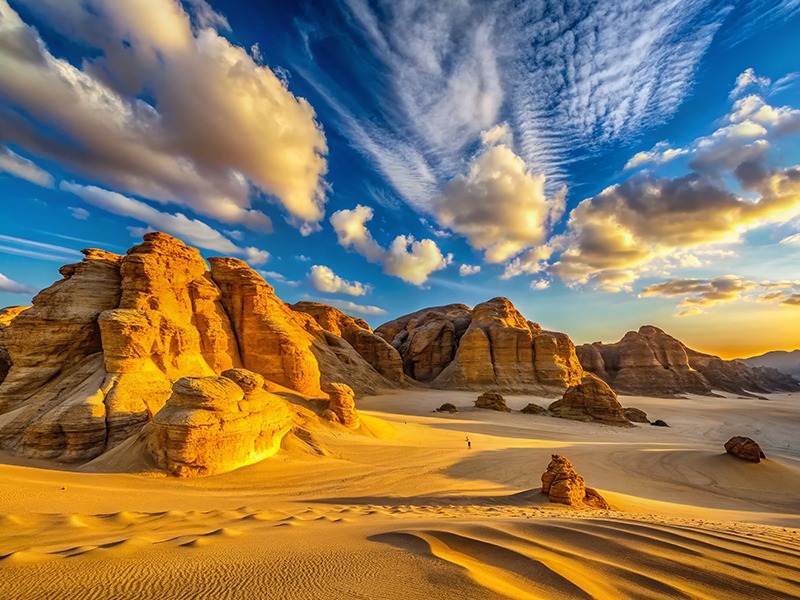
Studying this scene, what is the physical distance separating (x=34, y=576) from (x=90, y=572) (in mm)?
337

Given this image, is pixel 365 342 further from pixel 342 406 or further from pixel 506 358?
pixel 342 406

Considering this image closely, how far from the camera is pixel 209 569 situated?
258 centimetres

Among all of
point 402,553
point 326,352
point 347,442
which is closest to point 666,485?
point 347,442

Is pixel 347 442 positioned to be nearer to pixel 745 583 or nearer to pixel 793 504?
pixel 745 583

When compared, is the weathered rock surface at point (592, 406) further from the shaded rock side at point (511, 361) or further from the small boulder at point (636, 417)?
the shaded rock side at point (511, 361)

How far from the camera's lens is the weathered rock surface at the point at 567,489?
7.75 metres

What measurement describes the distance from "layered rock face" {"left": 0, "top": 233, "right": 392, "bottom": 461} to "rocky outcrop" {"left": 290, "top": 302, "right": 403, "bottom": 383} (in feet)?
70.3

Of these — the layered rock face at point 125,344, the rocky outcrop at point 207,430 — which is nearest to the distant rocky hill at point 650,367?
the layered rock face at point 125,344

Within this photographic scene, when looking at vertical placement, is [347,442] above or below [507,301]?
below

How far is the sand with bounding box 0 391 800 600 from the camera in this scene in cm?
244

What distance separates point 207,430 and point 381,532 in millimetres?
6898

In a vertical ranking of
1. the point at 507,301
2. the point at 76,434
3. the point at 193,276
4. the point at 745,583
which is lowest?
the point at 745,583

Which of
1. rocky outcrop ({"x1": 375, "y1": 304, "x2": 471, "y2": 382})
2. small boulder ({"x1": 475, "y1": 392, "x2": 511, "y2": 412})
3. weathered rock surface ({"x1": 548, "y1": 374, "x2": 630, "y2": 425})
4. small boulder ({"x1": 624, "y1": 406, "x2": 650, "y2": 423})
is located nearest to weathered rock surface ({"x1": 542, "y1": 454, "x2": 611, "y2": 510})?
weathered rock surface ({"x1": 548, "y1": 374, "x2": 630, "y2": 425})

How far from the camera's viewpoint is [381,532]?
3.88 m
